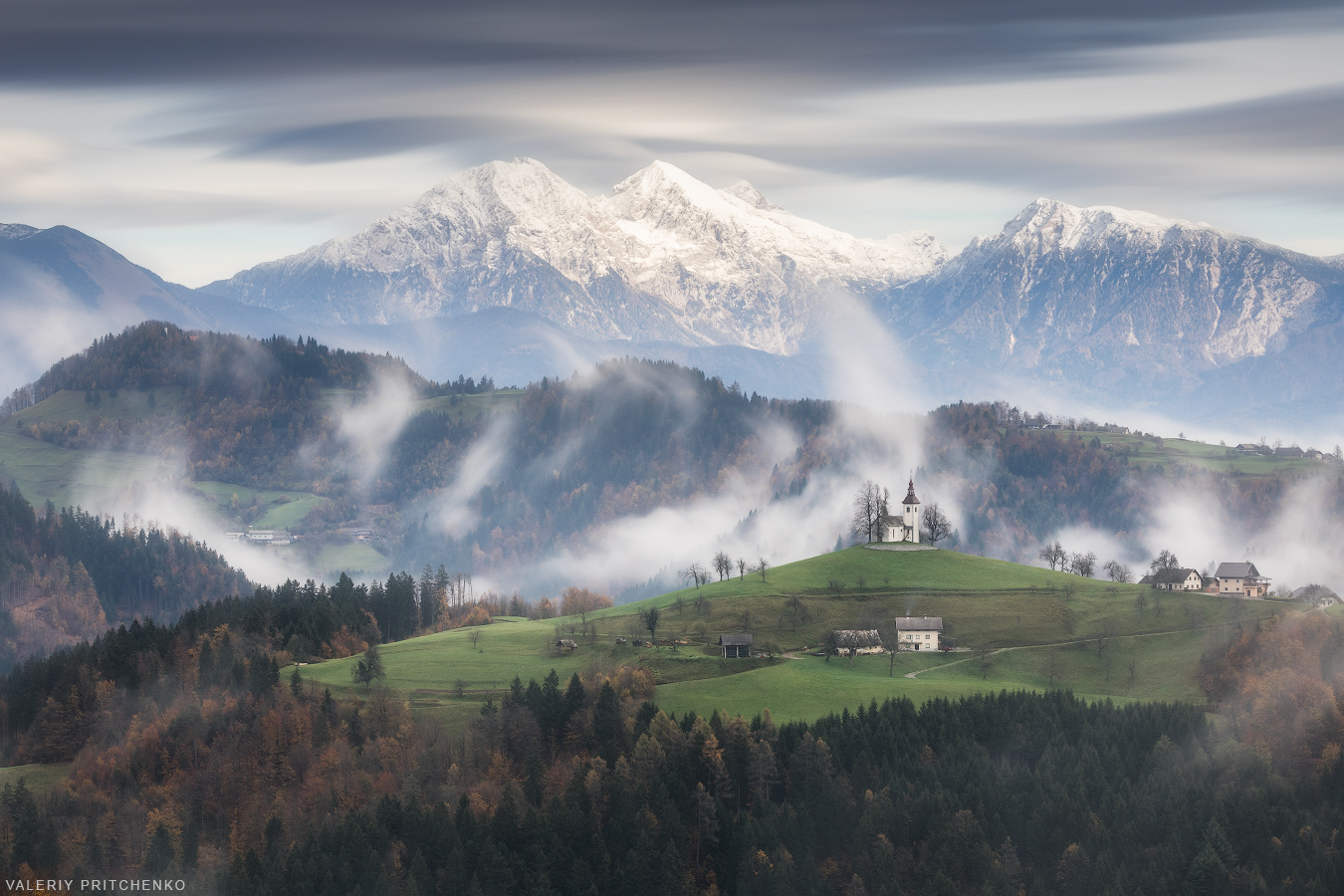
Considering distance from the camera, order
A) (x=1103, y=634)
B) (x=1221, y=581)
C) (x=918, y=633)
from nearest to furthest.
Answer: (x=1103, y=634), (x=918, y=633), (x=1221, y=581)

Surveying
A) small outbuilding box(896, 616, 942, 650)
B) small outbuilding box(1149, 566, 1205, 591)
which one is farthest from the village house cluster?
small outbuilding box(896, 616, 942, 650)

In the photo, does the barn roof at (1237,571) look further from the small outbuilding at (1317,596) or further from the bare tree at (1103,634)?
the bare tree at (1103,634)

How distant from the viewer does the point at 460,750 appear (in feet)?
460

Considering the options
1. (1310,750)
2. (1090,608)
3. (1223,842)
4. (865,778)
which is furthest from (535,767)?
(1090,608)

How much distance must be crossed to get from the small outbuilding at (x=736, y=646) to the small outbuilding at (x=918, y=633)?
71.2 feet

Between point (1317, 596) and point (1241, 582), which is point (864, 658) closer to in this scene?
point (1317, 596)

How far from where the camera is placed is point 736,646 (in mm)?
167750

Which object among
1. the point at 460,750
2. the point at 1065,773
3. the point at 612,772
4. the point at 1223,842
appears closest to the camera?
the point at 1223,842

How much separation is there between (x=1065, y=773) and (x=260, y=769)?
88.5m

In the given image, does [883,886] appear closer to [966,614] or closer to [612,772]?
[612,772]

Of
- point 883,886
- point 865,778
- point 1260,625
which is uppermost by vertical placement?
point 1260,625

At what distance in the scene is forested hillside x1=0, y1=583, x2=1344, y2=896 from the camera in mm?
112375

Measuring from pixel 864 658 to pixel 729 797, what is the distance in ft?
153

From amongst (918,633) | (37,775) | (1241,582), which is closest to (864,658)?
(918,633)
